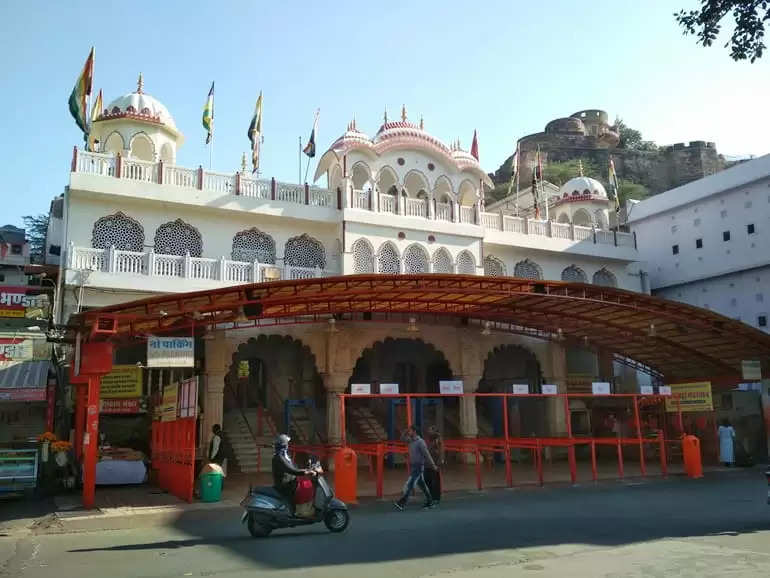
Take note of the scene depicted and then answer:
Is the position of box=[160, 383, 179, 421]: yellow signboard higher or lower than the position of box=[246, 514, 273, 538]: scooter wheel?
higher

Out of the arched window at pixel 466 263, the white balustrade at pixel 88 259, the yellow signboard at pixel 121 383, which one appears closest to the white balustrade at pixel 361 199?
Answer: the arched window at pixel 466 263

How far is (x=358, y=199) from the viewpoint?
20.8 m

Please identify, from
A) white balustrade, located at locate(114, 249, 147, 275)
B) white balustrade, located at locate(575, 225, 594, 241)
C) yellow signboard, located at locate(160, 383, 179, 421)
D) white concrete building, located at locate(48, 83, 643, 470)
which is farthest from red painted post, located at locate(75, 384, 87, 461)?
white balustrade, located at locate(575, 225, 594, 241)

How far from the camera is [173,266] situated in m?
17.7

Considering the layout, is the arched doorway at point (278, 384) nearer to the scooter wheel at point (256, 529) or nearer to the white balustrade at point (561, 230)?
the white balustrade at point (561, 230)

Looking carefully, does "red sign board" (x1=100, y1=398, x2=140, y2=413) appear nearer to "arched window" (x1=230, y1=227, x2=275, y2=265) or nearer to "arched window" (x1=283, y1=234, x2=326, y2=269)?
"arched window" (x1=230, y1=227, x2=275, y2=265)

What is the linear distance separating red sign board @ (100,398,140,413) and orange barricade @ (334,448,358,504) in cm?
831

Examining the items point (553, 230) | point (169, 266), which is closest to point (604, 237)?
point (553, 230)

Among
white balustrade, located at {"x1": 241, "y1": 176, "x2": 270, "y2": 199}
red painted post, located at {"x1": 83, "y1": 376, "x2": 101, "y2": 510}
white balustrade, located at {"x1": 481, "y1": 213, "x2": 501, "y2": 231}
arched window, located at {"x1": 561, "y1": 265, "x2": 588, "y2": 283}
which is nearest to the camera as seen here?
red painted post, located at {"x1": 83, "y1": 376, "x2": 101, "y2": 510}

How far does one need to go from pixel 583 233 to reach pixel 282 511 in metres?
19.8

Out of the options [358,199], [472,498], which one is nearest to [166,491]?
[472,498]

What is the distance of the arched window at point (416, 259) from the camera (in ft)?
69.2

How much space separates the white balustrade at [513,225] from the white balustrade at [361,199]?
5.51 meters

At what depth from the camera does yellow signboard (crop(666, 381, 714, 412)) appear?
16.7m
